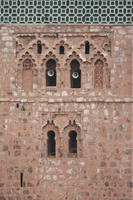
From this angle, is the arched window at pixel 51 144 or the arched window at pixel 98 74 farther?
the arched window at pixel 51 144

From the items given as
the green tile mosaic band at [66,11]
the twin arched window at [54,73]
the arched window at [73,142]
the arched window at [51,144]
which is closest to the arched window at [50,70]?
the twin arched window at [54,73]

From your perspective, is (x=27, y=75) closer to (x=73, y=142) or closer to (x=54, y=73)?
(x=54, y=73)

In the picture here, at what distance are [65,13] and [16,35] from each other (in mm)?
1346

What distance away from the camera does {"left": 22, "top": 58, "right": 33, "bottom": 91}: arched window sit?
31.7ft

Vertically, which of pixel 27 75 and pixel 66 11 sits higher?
pixel 66 11

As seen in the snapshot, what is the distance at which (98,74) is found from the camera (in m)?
9.59

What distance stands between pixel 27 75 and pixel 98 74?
1.80m

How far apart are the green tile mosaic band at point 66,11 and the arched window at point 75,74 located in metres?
1.06

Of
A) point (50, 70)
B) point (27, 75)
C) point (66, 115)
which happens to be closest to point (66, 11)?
point (50, 70)

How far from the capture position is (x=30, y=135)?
9453mm

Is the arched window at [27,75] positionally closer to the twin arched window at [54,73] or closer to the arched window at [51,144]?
the twin arched window at [54,73]

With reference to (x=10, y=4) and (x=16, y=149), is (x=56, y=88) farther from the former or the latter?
(x=10, y=4)

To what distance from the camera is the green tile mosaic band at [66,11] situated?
30.9 feet

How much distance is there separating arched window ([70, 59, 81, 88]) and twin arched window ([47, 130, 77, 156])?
1.24m
